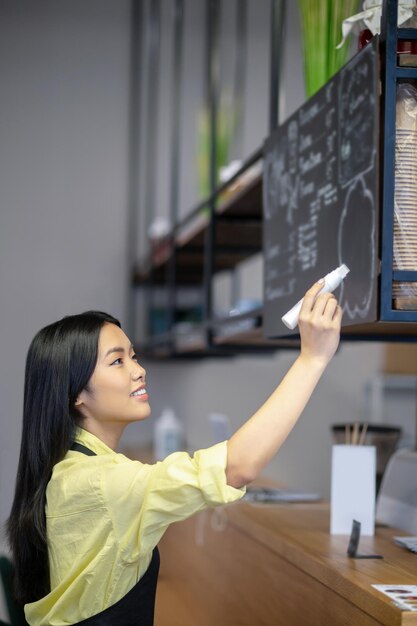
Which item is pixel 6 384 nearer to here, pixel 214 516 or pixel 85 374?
pixel 214 516

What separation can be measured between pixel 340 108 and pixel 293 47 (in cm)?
385

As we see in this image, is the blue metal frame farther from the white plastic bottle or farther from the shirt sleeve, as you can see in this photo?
the white plastic bottle

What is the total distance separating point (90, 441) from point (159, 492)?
12.5 inches

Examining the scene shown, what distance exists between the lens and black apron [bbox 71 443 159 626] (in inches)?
66.2

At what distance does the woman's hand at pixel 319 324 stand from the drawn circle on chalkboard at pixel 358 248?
328mm

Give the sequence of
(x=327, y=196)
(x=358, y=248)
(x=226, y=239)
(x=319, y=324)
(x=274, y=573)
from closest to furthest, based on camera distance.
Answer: (x=319, y=324) < (x=358, y=248) < (x=327, y=196) < (x=274, y=573) < (x=226, y=239)

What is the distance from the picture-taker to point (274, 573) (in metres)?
2.41

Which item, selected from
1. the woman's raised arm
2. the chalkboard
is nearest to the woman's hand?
the woman's raised arm

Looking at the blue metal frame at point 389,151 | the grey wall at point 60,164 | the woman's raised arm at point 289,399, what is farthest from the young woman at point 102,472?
the grey wall at point 60,164

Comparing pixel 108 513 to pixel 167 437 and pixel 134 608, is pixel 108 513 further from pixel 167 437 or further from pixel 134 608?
pixel 167 437

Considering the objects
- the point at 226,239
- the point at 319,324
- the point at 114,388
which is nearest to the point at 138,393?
the point at 114,388

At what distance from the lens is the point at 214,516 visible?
336 cm

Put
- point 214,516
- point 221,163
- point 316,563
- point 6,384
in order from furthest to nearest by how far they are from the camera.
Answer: point 6,384 → point 221,163 → point 214,516 → point 316,563

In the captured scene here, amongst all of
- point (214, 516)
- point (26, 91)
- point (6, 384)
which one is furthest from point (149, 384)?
point (214, 516)
